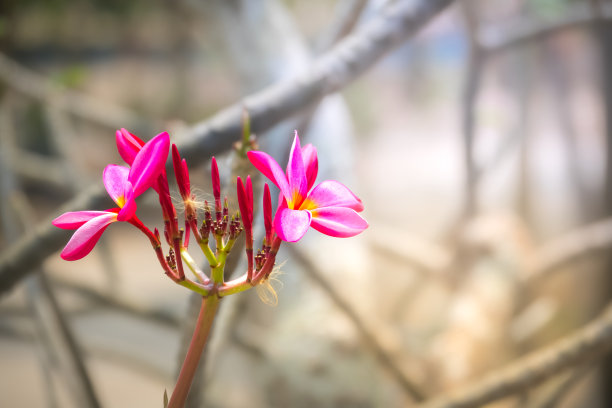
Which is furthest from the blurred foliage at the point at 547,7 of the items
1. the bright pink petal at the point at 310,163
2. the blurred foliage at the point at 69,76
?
the bright pink petal at the point at 310,163

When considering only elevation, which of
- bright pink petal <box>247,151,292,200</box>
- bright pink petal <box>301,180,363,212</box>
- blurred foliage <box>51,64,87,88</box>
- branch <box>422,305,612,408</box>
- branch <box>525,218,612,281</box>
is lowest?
branch <box>525,218,612,281</box>

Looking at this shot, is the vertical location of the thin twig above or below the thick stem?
below

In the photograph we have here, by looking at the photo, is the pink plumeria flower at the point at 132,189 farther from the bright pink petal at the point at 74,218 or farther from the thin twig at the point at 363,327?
the thin twig at the point at 363,327

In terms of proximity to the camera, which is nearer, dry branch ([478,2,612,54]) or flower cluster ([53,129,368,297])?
flower cluster ([53,129,368,297])

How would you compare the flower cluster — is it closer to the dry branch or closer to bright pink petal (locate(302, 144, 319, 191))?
bright pink petal (locate(302, 144, 319, 191))

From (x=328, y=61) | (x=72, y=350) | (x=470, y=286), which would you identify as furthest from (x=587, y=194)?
(x=72, y=350)

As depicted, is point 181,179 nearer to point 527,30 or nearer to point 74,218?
point 74,218

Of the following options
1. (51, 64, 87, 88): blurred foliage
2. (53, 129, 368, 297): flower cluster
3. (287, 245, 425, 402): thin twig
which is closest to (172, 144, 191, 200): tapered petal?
(53, 129, 368, 297): flower cluster
